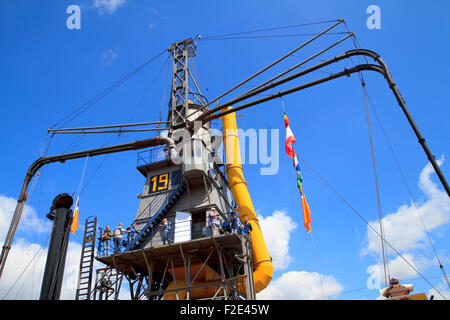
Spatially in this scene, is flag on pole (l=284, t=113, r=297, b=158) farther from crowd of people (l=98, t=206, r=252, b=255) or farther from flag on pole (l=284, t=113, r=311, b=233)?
crowd of people (l=98, t=206, r=252, b=255)

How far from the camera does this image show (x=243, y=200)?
2416 centimetres

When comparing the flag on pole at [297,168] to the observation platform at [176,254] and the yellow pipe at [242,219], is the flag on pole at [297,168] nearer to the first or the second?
the observation platform at [176,254]

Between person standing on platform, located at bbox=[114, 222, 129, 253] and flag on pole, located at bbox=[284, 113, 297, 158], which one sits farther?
person standing on platform, located at bbox=[114, 222, 129, 253]

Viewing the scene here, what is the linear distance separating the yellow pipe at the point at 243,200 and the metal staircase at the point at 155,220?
3.75m

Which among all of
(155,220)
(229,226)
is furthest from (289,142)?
(155,220)

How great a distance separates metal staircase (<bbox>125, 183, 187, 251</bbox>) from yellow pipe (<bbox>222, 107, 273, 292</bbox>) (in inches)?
148

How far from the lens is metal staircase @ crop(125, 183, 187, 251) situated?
73.4 feet

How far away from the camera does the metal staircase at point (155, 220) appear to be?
22375mm

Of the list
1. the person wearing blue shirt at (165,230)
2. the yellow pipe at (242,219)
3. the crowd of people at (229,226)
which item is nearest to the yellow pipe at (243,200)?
the yellow pipe at (242,219)

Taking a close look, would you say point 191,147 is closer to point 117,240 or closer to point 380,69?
point 117,240

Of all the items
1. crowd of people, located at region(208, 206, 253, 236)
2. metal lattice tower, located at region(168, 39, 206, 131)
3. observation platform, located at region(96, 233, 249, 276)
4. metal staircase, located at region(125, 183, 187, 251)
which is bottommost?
observation platform, located at region(96, 233, 249, 276)

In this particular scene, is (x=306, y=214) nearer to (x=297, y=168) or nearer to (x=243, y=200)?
(x=297, y=168)

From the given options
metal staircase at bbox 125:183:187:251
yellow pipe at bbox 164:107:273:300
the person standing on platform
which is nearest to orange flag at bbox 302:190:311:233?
yellow pipe at bbox 164:107:273:300
